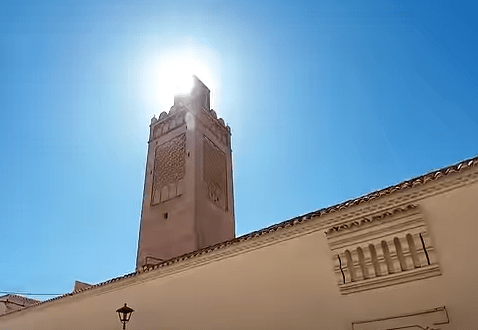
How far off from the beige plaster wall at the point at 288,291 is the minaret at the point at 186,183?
2.84 m

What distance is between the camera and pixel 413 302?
4.89 meters

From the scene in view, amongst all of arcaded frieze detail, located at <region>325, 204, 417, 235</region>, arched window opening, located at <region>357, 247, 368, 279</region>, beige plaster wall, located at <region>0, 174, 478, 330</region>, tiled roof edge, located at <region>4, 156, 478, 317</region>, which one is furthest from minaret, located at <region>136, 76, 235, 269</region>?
arched window opening, located at <region>357, 247, 368, 279</region>

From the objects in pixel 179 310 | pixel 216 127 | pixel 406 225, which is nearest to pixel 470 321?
pixel 406 225

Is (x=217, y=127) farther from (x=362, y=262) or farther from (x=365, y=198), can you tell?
(x=362, y=262)

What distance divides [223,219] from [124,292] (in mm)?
4902

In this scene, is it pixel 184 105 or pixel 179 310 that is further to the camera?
pixel 184 105

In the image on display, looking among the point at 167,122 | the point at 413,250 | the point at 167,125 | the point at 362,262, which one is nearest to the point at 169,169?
the point at 167,125

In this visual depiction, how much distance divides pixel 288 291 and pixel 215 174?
7533 millimetres

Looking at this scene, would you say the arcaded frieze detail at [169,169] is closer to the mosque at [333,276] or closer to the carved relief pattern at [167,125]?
the carved relief pattern at [167,125]

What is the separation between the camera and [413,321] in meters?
4.79

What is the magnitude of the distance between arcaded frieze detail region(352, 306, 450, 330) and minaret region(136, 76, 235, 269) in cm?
634

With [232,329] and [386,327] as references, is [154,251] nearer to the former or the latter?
[232,329]

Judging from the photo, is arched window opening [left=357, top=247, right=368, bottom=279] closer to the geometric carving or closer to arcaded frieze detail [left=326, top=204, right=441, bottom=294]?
arcaded frieze detail [left=326, top=204, right=441, bottom=294]

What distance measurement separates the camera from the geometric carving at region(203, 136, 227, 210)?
12.5m
